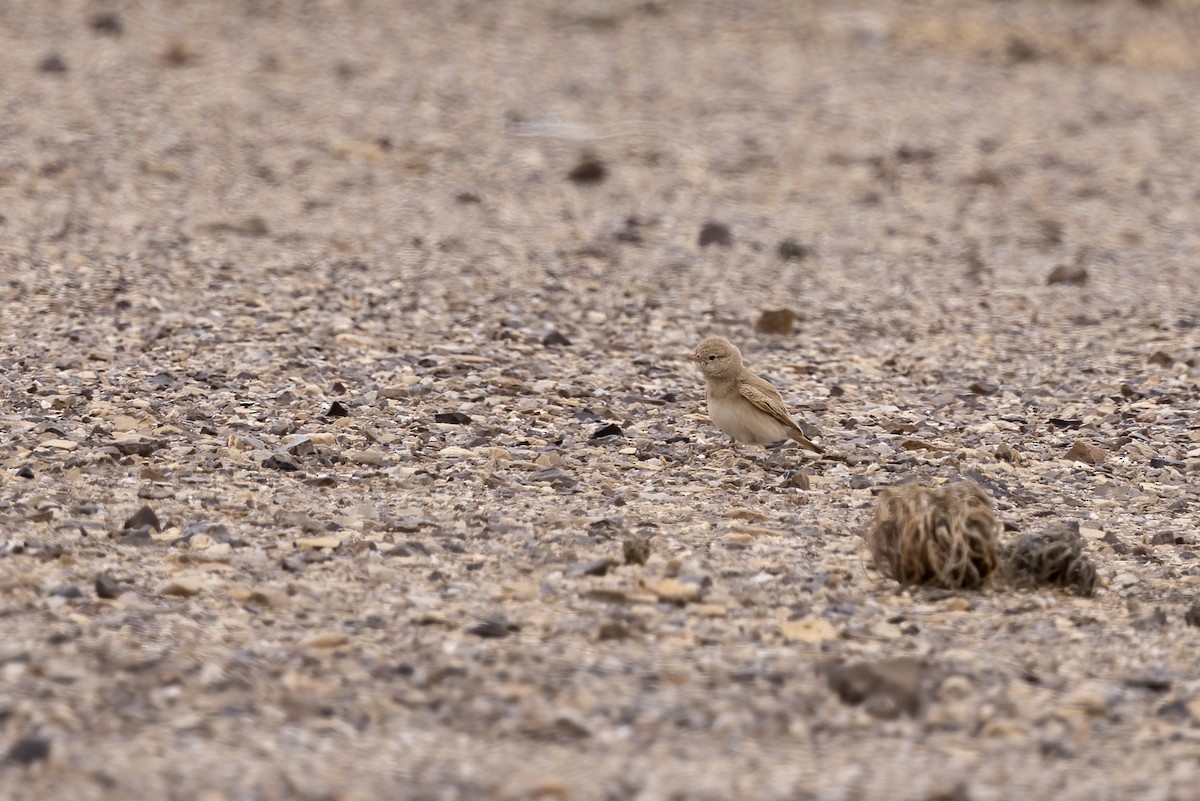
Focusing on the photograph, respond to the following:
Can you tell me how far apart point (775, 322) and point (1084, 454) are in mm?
2999

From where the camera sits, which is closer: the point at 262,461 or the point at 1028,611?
the point at 1028,611

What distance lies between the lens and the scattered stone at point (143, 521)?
6895mm

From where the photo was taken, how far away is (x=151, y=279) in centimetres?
1125

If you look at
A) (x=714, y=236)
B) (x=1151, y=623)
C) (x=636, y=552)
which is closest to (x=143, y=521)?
(x=636, y=552)

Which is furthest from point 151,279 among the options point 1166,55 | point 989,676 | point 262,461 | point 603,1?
point 1166,55

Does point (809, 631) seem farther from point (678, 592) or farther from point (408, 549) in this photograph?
point (408, 549)

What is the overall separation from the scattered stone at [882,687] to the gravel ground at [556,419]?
1 cm

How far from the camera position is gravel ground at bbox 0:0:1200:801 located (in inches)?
212

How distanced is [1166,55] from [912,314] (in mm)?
12480

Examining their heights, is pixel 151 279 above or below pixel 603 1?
below

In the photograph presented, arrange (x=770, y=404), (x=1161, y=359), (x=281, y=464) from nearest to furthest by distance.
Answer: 1. (x=281, y=464)
2. (x=770, y=404)
3. (x=1161, y=359)

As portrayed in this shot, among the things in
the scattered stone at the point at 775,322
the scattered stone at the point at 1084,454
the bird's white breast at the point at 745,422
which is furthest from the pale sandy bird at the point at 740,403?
the scattered stone at the point at 775,322

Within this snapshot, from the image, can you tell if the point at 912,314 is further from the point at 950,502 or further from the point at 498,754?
the point at 498,754

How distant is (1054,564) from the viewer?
6738 millimetres
